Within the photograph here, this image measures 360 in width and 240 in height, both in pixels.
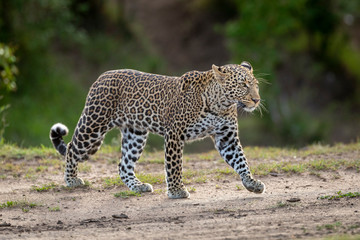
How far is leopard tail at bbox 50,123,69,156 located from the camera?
414 inches

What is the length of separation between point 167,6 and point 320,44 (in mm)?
8609

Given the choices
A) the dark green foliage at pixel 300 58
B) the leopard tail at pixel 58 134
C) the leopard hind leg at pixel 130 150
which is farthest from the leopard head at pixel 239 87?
the dark green foliage at pixel 300 58

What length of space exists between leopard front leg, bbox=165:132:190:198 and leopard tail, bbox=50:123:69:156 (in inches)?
88.3

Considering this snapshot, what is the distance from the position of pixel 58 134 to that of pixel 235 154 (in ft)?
10.4

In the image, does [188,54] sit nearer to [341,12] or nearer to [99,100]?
[341,12]

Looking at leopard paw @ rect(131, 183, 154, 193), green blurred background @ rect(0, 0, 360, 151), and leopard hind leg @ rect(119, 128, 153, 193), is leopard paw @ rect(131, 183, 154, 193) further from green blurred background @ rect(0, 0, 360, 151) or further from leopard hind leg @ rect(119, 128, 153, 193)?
green blurred background @ rect(0, 0, 360, 151)

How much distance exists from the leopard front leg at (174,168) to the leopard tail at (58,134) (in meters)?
2.24

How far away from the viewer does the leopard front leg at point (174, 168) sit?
9.14 metres

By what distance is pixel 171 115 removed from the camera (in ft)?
30.8

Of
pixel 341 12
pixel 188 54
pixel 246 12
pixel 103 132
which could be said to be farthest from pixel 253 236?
pixel 188 54

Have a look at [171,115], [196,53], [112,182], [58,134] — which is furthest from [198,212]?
[196,53]

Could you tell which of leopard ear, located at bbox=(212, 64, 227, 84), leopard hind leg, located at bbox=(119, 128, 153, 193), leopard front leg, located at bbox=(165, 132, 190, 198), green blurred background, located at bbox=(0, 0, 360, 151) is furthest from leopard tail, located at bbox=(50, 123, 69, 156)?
green blurred background, located at bbox=(0, 0, 360, 151)

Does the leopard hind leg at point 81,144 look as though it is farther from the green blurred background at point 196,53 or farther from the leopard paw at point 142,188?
the green blurred background at point 196,53

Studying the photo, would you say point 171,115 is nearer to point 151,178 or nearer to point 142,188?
point 142,188
